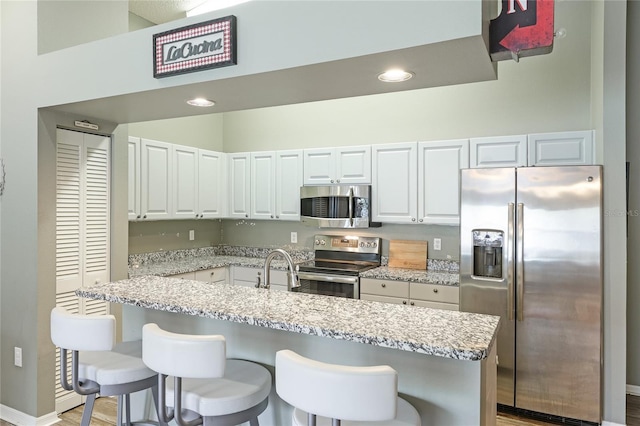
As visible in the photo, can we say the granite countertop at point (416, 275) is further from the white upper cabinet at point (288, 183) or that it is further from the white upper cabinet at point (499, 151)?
the white upper cabinet at point (288, 183)

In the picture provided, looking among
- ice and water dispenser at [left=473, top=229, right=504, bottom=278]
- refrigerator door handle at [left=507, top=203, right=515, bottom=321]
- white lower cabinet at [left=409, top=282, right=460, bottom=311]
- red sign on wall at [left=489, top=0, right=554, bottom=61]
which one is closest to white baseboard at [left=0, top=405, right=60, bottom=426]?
white lower cabinet at [left=409, top=282, right=460, bottom=311]

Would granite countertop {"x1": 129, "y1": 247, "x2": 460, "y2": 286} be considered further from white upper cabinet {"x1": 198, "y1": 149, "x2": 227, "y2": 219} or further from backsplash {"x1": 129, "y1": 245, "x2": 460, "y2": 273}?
white upper cabinet {"x1": 198, "y1": 149, "x2": 227, "y2": 219}

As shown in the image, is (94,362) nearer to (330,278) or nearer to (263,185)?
(330,278)

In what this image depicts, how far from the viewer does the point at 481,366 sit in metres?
1.64

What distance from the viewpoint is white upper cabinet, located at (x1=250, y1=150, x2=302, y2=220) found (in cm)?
467

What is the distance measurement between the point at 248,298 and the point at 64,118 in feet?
6.30

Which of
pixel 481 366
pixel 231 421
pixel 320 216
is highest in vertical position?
pixel 320 216

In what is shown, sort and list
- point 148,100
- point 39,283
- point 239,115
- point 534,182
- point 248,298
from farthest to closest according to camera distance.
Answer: point 239,115
point 534,182
point 39,283
point 148,100
point 248,298

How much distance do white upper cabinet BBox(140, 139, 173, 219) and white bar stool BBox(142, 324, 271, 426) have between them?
2.58 metres

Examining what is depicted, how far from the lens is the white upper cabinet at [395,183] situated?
4023 mm

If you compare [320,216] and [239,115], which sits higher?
→ [239,115]

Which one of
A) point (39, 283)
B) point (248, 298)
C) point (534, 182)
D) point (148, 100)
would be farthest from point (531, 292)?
point (39, 283)

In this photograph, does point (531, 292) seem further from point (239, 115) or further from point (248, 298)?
point (239, 115)

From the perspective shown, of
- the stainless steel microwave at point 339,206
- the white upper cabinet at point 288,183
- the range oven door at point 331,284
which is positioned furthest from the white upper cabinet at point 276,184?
the range oven door at point 331,284
